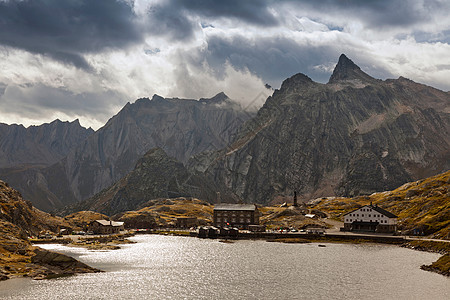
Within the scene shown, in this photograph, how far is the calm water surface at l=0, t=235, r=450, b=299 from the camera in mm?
83312

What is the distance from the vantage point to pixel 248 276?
102500 millimetres

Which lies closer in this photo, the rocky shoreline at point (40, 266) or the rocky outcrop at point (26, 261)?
the rocky shoreline at point (40, 266)

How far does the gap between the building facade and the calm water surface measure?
37.0 metres

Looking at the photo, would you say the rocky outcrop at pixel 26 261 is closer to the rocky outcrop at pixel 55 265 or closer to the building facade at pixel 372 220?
the rocky outcrop at pixel 55 265

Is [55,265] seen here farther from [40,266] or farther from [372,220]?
[372,220]

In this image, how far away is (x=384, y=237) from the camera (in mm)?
169625

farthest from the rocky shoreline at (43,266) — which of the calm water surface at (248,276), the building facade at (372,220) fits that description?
the building facade at (372,220)

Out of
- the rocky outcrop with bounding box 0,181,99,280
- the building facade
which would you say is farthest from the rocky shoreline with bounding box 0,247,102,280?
the building facade

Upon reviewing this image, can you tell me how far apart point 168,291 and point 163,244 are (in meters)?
88.2

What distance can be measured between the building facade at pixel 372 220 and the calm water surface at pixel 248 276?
3695 centimetres

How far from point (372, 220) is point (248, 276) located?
108479 mm

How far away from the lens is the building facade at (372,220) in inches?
7446

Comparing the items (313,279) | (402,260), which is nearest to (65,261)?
(313,279)

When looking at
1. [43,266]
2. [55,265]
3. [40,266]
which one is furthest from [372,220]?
[40,266]
